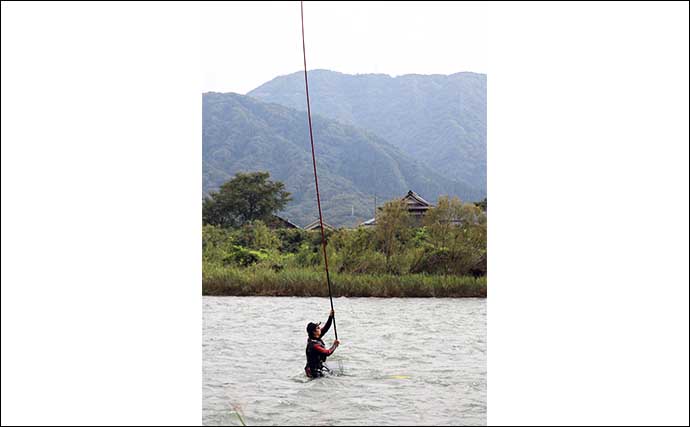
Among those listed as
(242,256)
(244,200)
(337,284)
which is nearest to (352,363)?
(337,284)

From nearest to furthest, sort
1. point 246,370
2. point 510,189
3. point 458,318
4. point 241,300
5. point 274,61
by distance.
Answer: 1. point 510,189
2. point 246,370
3. point 458,318
4. point 241,300
5. point 274,61

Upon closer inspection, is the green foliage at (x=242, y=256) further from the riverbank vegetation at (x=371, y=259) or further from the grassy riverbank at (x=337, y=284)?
the grassy riverbank at (x=337, y=284)

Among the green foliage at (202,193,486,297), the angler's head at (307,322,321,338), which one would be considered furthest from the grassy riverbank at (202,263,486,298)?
the angler's head at (307,322,321,338)

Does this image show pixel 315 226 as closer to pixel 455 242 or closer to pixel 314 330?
pixel 455 242

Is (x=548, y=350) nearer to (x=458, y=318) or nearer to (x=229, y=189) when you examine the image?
(x=458, y=318)

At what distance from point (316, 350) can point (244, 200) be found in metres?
8.31

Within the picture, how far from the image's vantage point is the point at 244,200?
14406 millimetres

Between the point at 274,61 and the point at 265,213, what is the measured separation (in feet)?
8.15

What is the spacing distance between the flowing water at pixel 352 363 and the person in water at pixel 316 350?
0.31 feet

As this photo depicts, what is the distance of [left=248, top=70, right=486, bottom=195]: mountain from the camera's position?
13922 millimetres

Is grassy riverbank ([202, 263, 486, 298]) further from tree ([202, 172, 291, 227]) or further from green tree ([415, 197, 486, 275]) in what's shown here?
tree ([202, 172, 291, 227])

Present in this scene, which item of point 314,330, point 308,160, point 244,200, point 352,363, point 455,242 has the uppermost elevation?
point 308,160

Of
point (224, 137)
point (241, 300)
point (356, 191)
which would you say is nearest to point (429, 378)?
point (241, 300)

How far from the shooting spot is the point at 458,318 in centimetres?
954
